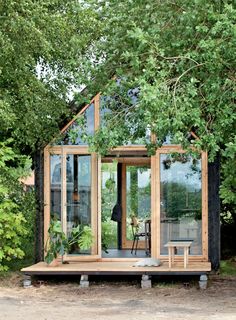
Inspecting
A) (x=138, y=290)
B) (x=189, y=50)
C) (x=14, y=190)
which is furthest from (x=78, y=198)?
(x=189, y=50)

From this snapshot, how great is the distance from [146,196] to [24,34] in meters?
6.15

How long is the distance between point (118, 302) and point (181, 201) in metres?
3.41

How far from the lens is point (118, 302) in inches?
372

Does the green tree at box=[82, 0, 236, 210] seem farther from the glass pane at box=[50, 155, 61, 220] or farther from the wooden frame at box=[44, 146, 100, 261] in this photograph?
the glass pane at box=[50, 155, 61, 220]

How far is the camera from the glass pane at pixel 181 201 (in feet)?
40.1

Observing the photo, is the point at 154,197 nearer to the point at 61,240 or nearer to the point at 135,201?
the point at 61,240

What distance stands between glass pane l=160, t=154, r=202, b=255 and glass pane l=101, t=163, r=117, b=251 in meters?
1.98

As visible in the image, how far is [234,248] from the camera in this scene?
49.3 feet

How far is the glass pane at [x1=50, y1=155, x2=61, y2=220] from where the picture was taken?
12.3 m

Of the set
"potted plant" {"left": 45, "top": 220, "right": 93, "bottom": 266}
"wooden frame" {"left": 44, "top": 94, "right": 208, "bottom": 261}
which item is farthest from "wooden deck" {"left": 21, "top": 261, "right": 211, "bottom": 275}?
"wooden frame" {"left": 44, "top": 94, "right": 208, "bottom": 261}

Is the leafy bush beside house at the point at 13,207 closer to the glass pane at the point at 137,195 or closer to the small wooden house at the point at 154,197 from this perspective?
the small wooden house at the point at 154,197

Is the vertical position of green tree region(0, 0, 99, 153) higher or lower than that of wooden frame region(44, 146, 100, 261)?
higher

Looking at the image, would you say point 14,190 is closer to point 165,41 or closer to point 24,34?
point 24,34

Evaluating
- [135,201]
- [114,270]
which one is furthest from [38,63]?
[135,201]
